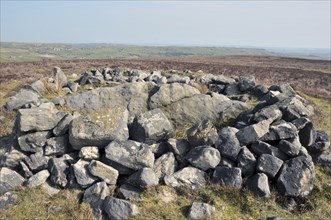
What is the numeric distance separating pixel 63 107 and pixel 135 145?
6.92 meters

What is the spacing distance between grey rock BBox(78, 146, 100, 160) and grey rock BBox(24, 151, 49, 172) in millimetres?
1438

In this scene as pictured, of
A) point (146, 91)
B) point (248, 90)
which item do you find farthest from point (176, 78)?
point (146, 91)

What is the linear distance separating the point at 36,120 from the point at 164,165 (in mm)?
5356

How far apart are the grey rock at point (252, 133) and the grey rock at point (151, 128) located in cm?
280

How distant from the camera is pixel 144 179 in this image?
10508mm

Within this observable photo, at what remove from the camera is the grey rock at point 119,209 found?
9562 millimetres

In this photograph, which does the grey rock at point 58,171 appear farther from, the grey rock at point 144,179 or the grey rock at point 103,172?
the grey rock at point 144,179

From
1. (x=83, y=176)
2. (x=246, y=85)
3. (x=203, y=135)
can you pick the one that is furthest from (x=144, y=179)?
(x=246, y=85)

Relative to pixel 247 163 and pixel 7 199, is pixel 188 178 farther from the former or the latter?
pixel 7 199

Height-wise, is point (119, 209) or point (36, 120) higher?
point (36, 120)

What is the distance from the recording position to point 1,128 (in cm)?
1661

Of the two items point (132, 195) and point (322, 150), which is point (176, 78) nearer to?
point (322, 150)

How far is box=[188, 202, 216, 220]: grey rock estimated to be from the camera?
9.43 meters

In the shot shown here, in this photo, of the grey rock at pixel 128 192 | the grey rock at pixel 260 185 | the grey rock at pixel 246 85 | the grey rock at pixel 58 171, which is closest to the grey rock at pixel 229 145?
the grey rock at pixel 260 185
